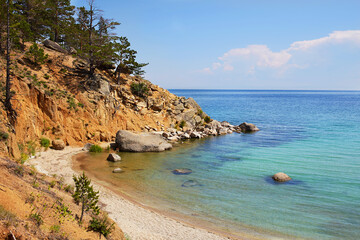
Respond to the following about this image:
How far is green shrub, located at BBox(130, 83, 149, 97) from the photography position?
4328 cm

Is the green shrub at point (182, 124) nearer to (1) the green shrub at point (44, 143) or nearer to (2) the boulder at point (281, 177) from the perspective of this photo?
(1) the green shrub at point (44, 143)

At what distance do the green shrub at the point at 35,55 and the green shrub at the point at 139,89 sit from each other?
14669mm

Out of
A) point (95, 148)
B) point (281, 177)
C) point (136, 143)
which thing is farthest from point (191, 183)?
point (95, 148)

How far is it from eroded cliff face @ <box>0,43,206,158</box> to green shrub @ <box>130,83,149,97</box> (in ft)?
2.53

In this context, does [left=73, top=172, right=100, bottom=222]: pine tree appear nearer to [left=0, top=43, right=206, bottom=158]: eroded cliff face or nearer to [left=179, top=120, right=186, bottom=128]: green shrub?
[left=0, top=43, right=206, bottom=158]: eroded cliff face

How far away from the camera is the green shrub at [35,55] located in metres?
31.3

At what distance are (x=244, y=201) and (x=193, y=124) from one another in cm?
3040

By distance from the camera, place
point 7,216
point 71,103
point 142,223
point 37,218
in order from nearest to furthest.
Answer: point 7,216 → point 37,218 → point 142,223 → point 71,103

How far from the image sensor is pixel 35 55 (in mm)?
31719

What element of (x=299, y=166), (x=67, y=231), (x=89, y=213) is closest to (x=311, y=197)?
(x=299, y=166)

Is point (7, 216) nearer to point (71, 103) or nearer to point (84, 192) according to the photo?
point (84, 192)

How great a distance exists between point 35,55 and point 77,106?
839cm

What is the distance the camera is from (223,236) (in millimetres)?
12930

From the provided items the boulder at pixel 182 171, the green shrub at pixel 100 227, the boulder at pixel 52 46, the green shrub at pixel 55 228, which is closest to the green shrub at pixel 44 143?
the boulder at pixel 182 171
